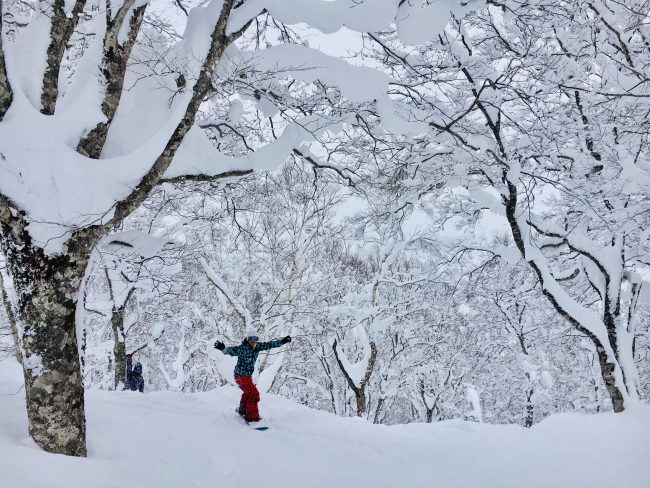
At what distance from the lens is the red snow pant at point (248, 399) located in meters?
6.23

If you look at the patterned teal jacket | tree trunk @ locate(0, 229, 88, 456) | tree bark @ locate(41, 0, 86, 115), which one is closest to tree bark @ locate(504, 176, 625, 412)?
the patterned teal jacket

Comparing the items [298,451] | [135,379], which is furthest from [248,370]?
[135,379]

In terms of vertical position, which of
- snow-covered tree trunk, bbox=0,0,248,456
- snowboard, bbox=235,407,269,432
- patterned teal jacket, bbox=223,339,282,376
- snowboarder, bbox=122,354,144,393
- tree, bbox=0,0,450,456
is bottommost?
snowboarder, bbox=122,354,144,393

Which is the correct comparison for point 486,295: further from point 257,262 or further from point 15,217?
point 15,217

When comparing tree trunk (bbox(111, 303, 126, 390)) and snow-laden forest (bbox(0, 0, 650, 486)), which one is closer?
snow-laden forest (bbox(0, 0, 650, 486))

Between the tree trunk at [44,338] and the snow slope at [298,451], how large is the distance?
0.70 feet

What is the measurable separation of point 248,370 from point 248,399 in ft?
1.47

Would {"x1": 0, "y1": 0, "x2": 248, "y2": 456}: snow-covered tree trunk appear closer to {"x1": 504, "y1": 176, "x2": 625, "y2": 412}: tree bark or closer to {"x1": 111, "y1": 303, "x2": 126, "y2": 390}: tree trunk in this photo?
{"x1": 504, "y1": 176, "x2": 625, "y2": 412}: tree bark

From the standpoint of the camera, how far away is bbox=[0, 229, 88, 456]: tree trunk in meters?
3.42

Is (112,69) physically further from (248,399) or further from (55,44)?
(248,399)

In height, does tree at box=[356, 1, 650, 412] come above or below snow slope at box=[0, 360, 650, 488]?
above

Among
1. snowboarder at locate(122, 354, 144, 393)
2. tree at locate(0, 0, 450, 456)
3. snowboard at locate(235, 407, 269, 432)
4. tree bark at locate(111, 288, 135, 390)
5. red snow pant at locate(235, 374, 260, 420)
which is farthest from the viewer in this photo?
tree bark at locate(111, 288, 135, 390)

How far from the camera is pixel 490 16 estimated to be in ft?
20.9

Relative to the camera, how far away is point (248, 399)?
6.32m
